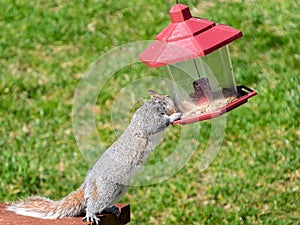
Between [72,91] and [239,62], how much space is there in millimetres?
1449

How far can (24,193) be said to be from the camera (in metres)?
5.70

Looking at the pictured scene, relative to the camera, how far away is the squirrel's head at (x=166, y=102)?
359 cm

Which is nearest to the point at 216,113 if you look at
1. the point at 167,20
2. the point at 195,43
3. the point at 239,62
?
the point at 195,43

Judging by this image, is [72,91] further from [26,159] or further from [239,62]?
[239,62]

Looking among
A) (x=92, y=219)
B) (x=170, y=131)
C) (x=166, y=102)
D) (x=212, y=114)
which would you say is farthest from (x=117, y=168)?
(x=170, y=131)

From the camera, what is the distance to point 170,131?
621 centimetres

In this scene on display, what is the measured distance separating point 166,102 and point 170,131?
2607 mm

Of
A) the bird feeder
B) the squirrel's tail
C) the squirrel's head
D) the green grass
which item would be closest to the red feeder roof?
the bird feeder

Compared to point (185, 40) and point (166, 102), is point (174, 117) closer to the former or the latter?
point (166, 102)

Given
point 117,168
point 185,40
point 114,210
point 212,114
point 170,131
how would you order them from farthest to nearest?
point 170,131
point 114,210
point 117,168
point 212,114
point 185,40

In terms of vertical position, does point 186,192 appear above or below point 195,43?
below

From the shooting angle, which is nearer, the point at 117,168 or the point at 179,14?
the point at 179,14

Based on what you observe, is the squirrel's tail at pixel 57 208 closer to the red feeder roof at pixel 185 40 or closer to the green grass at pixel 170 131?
the red feeder roof at pixel 185 40

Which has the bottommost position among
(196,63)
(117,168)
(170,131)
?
(170,131)
